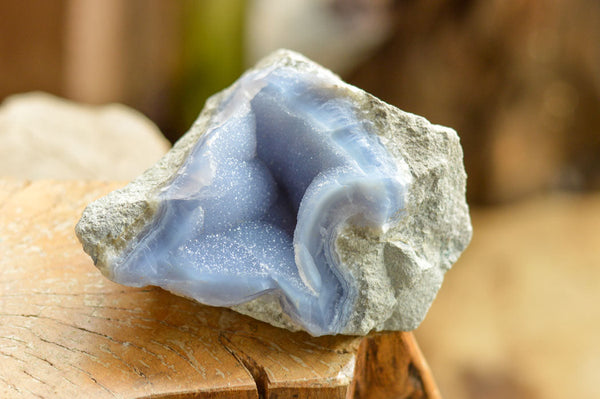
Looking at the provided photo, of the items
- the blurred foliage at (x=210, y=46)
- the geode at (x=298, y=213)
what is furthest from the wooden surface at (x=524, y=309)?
the geode at (x=298, y=213)

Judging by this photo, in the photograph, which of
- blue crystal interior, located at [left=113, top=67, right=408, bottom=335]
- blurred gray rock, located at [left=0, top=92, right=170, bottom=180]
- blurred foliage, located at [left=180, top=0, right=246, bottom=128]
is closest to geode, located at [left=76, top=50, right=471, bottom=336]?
blue crystal interior, located at [left=113, top=67, right=408, bottom=335]

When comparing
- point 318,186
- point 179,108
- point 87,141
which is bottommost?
point 179,108

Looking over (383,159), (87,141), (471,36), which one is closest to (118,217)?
(383,159)

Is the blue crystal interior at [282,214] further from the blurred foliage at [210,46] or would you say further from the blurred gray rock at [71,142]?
the blurred foliage at [210,46]

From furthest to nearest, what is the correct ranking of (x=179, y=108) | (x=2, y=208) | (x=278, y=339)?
(x=179, y=108)
(x=2, y=208)
(x=278, y=339)

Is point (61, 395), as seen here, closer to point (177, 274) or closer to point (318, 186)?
point (177, 274)

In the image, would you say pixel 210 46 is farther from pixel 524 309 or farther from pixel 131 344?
pixel 131 344

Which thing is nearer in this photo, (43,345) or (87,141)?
(43,345)

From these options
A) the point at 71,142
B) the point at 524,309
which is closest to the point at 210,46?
the point at 71,142

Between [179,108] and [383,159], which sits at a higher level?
[383,159]

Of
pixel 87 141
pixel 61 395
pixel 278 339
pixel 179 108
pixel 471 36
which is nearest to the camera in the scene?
pixel 61 395
